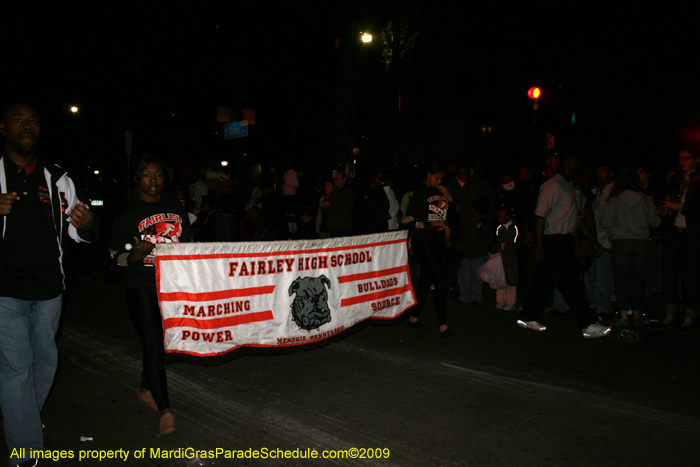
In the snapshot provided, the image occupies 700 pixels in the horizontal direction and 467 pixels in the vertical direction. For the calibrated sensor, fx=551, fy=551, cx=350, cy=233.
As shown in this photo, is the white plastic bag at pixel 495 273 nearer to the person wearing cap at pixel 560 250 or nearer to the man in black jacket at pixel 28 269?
the person wearing cap at pixel 560 250

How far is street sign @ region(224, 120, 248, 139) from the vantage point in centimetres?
1439

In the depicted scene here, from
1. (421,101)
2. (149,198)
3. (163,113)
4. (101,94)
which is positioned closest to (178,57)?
(163,113)

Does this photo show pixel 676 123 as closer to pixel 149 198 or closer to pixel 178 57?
pixel 178 57

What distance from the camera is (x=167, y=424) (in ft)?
12.7

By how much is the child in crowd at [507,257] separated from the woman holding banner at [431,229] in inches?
69.5

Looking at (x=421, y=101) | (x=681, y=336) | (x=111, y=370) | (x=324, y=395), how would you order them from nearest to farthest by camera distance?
(x=324, y=395), (x=111, y=370), (x=681, y=336), (x=421, y=101)

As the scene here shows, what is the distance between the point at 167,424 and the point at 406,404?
1833 millimetres

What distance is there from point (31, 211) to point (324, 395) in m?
2.62

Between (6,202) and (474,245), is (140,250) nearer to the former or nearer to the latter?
(6,202)

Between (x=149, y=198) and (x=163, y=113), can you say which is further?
(x=163, y=113)

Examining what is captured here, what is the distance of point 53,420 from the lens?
417 centimetres

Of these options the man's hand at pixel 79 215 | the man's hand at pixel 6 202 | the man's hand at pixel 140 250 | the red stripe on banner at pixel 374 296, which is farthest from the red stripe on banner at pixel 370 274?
the man's hand at pixel 6 202

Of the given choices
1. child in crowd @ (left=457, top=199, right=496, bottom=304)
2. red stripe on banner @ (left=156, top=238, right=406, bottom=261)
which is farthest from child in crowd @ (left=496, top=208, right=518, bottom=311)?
red stripe on banner @ (left=156, top=238, right=406, bottom=261)

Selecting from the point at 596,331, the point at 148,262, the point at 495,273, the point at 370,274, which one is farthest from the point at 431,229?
the point at 148,262
